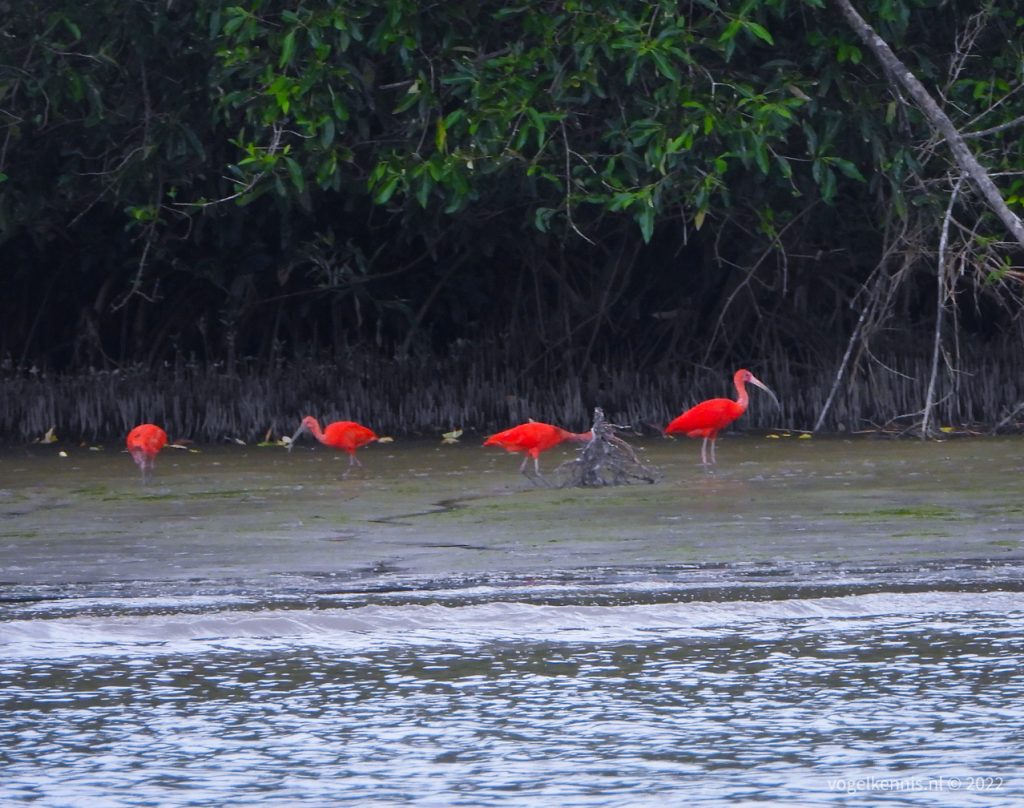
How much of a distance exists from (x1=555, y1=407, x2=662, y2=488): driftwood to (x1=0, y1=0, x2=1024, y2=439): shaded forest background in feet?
4.40

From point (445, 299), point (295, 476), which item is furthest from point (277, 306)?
point (295, 476)

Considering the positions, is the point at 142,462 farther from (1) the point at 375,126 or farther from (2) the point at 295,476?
(1) the point at 375,126

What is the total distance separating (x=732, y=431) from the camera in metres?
11.8

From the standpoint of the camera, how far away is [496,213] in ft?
39.5

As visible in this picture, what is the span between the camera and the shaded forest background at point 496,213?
392 inches

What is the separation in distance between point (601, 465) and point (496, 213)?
3633 millimetres

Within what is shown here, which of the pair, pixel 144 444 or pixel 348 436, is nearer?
pixel 144 444

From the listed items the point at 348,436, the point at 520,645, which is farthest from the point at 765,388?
the point at 520,645

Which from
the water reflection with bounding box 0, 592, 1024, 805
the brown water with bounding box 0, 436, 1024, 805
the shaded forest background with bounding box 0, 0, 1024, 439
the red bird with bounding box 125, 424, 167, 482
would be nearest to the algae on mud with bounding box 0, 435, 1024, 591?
the brown water with bounding box 0, 436, 1024, 805

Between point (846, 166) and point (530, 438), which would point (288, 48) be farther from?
point (846, 166)

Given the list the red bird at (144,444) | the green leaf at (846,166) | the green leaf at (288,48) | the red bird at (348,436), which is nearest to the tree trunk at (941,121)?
the green leaf at (846,166)

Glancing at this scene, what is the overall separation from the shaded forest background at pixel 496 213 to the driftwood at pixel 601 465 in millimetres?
1342

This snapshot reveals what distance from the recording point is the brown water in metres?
4.29

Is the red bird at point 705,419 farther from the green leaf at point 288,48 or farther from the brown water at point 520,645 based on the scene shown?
the green leaf at point 288,48
